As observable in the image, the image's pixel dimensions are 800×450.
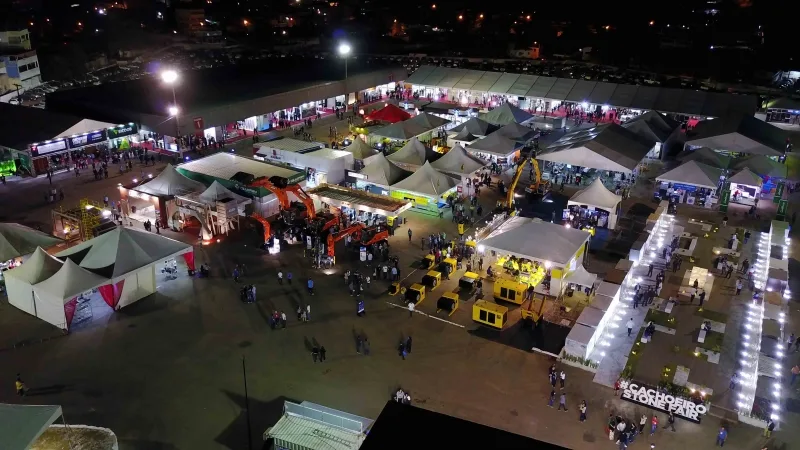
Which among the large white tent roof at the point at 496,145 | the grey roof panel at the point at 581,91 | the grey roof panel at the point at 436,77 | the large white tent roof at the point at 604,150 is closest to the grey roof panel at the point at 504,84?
the grey roof panel at the point at 581,91

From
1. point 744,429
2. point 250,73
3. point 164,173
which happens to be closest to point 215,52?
point 250,73

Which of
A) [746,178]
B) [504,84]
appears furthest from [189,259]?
[504,84]

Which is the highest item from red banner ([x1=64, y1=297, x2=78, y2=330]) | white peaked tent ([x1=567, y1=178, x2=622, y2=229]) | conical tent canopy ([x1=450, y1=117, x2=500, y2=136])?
conical tent canopy ([x1=450, y1=117, x2=500, y2=136])

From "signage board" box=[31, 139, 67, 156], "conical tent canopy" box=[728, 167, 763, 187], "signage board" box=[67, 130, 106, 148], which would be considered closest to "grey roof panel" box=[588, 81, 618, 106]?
"conical tent canopy" box=[728, 167, 763, 187]

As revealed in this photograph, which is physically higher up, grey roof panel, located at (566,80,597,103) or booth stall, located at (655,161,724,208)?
grey roof panel, located at (566,80,597,103)

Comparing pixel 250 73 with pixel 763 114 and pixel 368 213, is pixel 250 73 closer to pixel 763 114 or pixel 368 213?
pixel 368 213

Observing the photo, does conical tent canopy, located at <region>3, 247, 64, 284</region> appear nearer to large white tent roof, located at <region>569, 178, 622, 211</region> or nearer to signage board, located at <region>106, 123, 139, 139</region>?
signage board, located at <region>106, 123, 139, 139</region>

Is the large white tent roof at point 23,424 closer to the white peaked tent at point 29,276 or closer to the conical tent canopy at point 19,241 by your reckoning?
the white peaked tent at point 29,276

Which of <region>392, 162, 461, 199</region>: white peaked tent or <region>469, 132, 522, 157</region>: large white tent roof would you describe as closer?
<region>392, 162, 461, 199</region>: white peaked tent

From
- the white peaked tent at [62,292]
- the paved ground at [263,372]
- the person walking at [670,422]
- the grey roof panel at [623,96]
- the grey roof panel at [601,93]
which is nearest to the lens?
the paved ground at [263,372]
